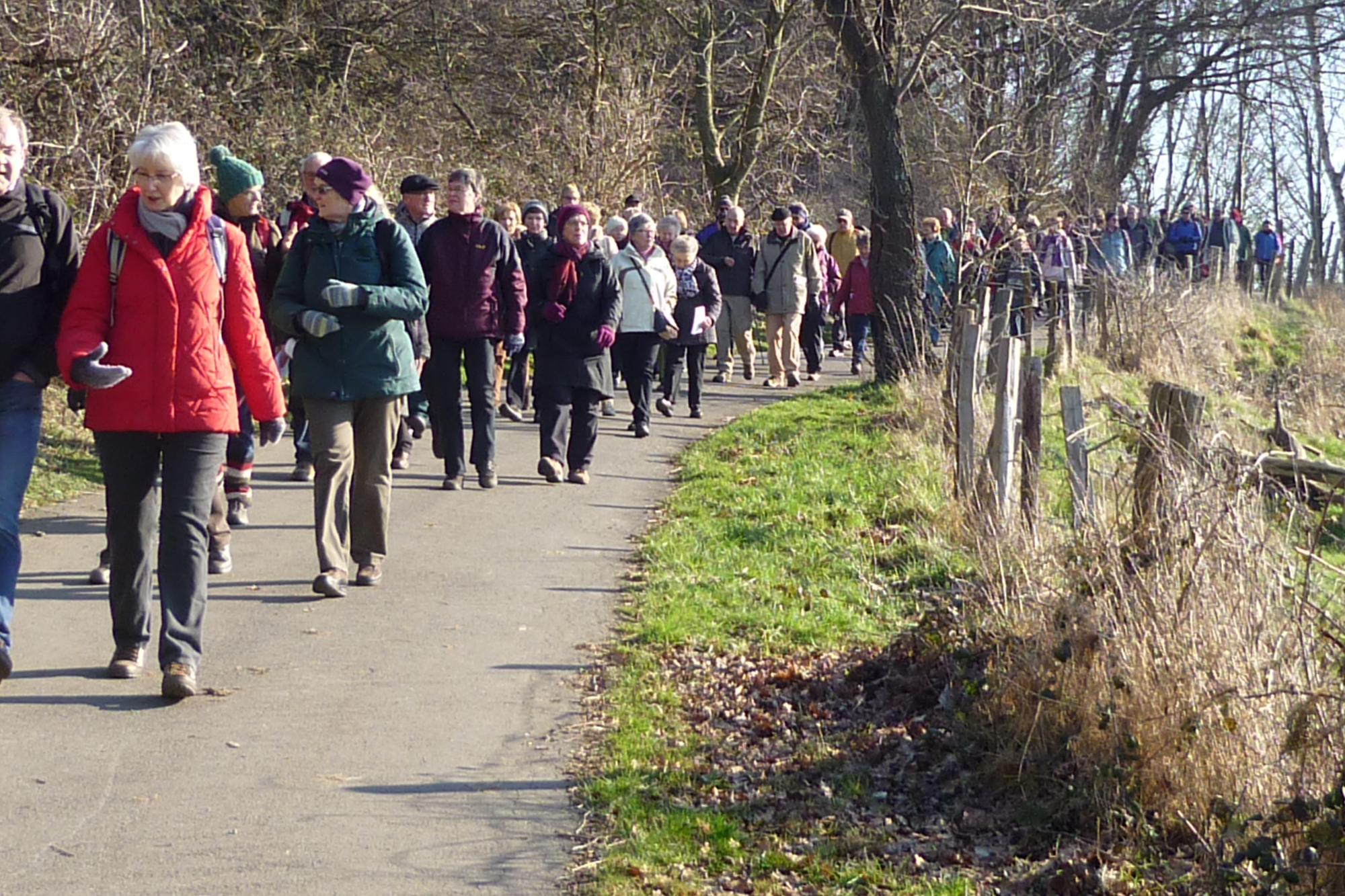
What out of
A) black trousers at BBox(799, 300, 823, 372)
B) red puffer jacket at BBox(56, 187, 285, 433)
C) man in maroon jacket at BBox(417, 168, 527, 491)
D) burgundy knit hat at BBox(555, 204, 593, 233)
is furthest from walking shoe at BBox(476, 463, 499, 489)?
black trousers at BBox(799, 300, 823, 372)

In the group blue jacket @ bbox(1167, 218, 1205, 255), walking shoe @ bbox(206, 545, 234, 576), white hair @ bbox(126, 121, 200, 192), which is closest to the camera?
white hair @ bbox(126, 121, 200, 192)

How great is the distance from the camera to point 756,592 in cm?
Answer: 859

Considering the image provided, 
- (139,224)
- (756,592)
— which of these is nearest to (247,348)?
(139,224)

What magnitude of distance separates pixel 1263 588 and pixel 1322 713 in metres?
0.78

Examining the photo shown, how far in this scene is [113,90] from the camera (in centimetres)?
1331

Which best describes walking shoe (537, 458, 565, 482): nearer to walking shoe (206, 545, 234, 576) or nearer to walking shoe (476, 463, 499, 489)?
walking shoe (476, 463, 499, 489)

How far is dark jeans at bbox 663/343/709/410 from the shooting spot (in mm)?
15656

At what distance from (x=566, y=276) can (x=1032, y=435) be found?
3.87m

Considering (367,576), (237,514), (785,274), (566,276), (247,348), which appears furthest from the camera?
(785,274)

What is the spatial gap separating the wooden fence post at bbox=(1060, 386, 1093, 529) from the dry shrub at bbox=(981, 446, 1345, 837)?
24 cm

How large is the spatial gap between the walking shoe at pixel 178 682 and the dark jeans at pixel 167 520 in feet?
0.08

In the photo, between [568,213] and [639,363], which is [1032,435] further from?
[639,363]

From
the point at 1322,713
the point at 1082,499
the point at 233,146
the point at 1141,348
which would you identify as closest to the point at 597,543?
the point at 1082,499

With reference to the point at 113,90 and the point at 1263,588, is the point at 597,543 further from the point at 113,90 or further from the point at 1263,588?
the point at 113,90
